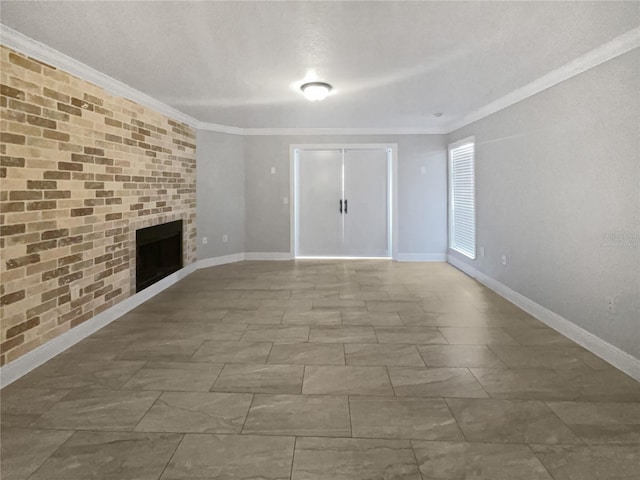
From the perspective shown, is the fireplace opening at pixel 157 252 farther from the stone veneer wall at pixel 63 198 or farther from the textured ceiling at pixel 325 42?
the textured ceiling at pixel 325 42

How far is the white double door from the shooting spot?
745 cm

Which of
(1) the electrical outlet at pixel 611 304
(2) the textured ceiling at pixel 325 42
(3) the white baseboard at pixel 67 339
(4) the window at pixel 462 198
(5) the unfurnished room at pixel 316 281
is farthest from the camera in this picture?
(4) the window at pixel 462 198

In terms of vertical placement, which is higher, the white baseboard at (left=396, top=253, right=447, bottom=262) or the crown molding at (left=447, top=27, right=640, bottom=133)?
the crown molding at (left=447, top=27, right=640, bottom=133)

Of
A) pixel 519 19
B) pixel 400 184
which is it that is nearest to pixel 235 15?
pixel 519 19

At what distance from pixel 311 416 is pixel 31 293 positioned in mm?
2202

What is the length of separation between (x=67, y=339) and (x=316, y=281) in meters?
3.14

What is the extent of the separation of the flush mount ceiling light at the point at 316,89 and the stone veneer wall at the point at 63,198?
193cm

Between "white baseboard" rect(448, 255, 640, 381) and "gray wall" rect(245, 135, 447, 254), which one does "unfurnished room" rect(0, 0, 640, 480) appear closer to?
"white baseboard" rect(448, 255, 640, 381)

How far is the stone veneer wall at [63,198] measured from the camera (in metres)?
2.66

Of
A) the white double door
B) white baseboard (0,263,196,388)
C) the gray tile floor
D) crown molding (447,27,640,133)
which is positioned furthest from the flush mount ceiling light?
the white double door

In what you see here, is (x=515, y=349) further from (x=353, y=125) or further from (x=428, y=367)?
(x=353, y=125)

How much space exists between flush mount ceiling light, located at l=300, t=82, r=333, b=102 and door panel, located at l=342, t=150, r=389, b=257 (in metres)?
3.23

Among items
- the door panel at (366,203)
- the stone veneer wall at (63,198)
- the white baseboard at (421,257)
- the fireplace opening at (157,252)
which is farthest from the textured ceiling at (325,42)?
the white baseboard at (421,257)

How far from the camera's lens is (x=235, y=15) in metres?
2.49
